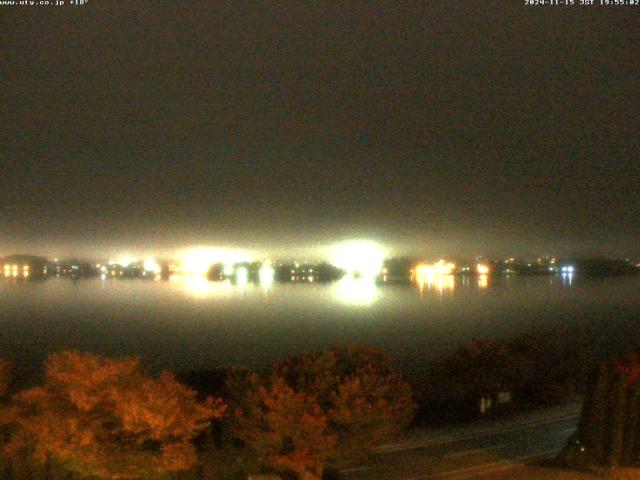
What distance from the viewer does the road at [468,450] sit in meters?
10.2

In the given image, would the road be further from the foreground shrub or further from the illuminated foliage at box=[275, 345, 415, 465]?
the foreground shrub

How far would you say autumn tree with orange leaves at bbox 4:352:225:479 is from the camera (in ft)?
28.3

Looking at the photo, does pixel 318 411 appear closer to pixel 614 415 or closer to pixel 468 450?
pixel 468 450

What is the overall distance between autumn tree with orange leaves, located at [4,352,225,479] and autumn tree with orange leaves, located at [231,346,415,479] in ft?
2.37

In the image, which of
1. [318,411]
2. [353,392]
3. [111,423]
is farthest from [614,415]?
[111,423]

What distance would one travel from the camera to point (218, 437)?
1060cm

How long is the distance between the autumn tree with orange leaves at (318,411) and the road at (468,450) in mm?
546

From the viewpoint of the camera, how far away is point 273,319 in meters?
67.4

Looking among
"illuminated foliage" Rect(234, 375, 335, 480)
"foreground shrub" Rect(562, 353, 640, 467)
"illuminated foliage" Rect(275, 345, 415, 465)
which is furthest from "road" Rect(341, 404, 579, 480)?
"foreground shrub" Rect(562, 353, 640, 467)

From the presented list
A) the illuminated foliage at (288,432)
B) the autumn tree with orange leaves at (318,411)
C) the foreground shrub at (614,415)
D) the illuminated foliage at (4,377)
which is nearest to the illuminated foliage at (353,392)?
the autumn tree with orange leaves at (318,411)

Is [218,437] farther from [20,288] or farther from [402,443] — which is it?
[20,288]

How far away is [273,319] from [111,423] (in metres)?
58.6

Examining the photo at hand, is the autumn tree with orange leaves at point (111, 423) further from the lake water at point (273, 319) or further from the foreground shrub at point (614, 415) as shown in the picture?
the lake water at point (273, 319)

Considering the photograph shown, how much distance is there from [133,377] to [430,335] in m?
49.0
